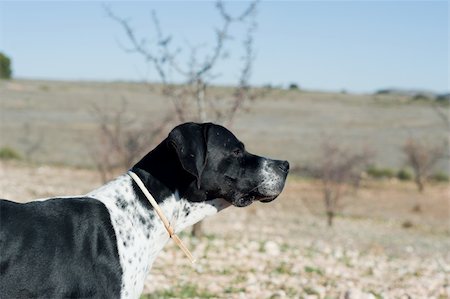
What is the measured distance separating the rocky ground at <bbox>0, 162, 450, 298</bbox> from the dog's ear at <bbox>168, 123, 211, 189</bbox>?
344cm

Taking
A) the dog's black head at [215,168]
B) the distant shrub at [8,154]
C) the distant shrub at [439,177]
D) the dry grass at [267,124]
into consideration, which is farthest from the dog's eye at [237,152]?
the distant shrub at [439,177]

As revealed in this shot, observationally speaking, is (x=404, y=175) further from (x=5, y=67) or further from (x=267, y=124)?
(x=5, y=67)

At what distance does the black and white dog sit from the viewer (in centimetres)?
480

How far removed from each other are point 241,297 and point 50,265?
408 cm

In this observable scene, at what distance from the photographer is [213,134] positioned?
5.49 meters

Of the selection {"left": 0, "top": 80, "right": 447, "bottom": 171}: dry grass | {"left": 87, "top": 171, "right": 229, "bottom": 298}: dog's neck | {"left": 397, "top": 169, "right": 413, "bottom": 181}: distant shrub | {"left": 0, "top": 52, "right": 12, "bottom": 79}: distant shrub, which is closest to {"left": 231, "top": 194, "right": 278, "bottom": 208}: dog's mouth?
{"left": 87, "top": 171, "right": 229, "bottom": 298}: dog's neck

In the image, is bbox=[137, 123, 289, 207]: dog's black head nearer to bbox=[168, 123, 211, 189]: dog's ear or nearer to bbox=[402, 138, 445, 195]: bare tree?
bbox=[168, 123, 211, 189]: dog's ear

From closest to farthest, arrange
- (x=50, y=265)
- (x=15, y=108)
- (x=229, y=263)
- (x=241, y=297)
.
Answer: (x=50, y=265)
(x=241, y=297)
(x=229, y=263)
(x=15, y=108)

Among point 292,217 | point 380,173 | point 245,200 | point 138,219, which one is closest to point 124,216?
point 138,219

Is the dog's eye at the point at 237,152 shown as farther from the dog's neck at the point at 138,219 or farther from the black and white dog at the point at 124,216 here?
the dog's neck at the point at 138,219

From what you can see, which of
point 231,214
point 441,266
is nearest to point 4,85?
point 231,214

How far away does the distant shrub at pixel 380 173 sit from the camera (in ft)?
129

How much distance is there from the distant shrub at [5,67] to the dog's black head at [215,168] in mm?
81329

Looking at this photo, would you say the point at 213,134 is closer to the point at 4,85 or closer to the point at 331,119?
the point at 331,119
